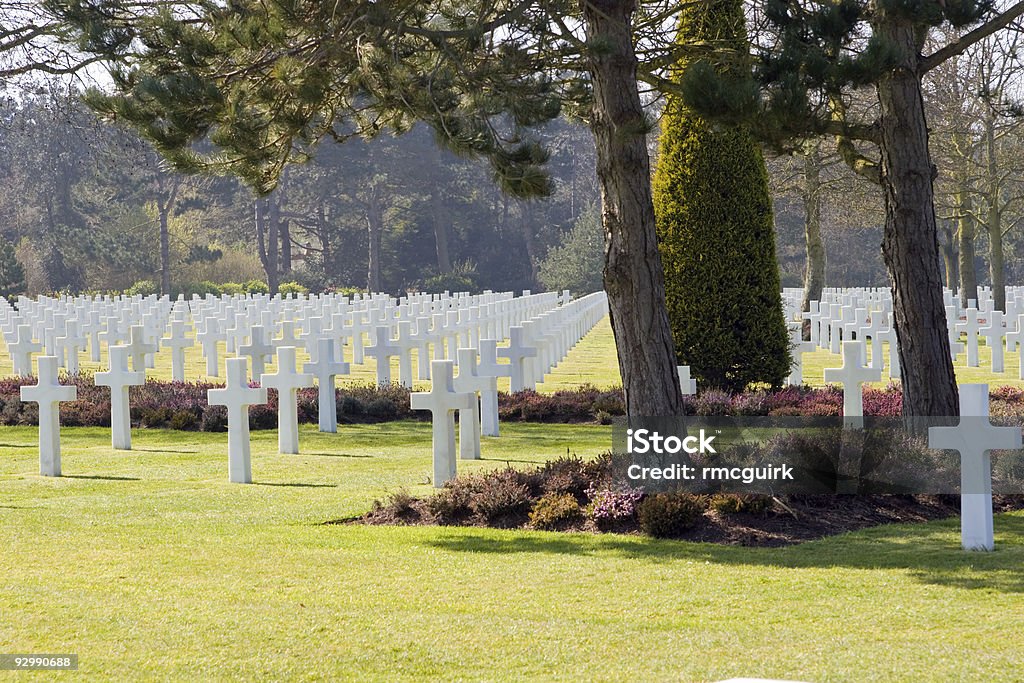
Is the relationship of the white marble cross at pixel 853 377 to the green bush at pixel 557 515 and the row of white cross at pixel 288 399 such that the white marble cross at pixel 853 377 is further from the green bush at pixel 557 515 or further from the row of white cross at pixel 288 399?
the green bush at pixel 557 515

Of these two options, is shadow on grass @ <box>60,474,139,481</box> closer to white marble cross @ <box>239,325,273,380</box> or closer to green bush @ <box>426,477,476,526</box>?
green bush @ <box>426,477,476,526</box>

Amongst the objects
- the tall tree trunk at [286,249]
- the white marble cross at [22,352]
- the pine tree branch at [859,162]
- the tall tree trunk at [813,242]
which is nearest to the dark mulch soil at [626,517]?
the pine tree branch at [859,162]

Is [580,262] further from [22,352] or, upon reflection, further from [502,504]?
[502,504]

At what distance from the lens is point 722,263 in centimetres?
1541

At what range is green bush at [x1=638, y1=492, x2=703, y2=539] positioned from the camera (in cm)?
745

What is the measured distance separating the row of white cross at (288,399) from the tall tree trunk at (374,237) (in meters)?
47.6

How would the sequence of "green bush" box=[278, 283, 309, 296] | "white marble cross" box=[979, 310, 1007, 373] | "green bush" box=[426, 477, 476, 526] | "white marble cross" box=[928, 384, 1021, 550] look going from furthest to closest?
"green bush" box=[278, 283, 309, 296] → "white marble cross" box=[979, 310, 1007, 373] → "green bush" box=[426, 477, 476, 526] → "white marble cross" box=[928, 384, 1021, 550]

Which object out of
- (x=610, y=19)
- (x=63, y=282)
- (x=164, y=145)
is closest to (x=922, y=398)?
(x=610, y=19)

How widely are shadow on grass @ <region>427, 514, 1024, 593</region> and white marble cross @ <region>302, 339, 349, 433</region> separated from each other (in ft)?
18.6

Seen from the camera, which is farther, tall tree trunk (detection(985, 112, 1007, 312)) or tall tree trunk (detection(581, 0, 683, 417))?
tall tree trunk (detection(985, 112, 1007, 312))

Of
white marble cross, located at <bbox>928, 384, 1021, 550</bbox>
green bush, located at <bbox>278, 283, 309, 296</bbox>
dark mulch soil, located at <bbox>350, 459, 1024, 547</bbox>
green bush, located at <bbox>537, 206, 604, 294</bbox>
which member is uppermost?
green bush, located at <bbox>537, 206, 604, 294</bbox>

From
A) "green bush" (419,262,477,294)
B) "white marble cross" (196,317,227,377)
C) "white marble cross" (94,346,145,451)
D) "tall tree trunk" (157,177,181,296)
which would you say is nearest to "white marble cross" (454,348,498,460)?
"white marble cross" (94,346,145,451)

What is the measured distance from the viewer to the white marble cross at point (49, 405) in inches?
419

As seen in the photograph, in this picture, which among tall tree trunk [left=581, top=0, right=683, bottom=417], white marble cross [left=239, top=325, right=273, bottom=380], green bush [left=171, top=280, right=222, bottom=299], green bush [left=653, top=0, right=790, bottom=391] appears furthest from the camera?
green bush [left=171, top=280, right=222, bottom=299]
